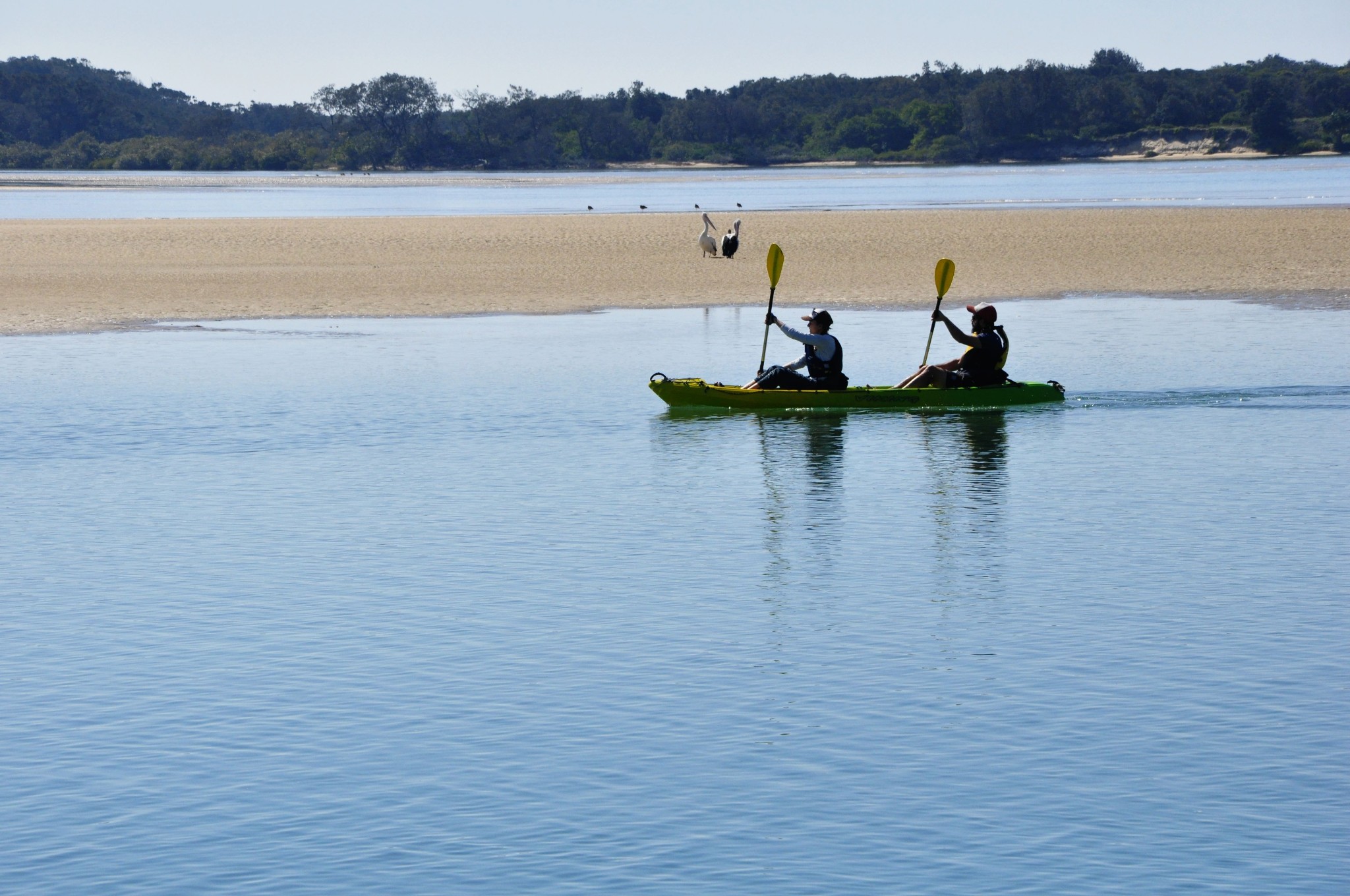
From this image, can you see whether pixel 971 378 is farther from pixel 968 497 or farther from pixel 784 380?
pixel 968 497

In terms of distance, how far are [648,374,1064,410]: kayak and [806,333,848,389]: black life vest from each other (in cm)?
16

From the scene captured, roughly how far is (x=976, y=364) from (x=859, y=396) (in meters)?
1.34

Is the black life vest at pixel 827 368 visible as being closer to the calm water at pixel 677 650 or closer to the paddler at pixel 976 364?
the calm water at pixel 677 650

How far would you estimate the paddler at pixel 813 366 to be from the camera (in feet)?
64.0

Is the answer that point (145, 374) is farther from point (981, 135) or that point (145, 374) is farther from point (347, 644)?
point (981, 135)

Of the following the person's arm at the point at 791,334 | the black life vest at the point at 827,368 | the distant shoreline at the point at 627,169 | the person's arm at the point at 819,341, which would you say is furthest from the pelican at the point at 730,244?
the distant shoreline at the point at 627,169

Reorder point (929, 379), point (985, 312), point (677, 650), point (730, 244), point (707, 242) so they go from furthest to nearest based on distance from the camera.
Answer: point (707, 242) → point (730, 244) → point (929, 379) → point (985, 312) → point (677, 650)

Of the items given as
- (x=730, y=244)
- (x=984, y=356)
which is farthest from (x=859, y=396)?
(x=730, y=244)

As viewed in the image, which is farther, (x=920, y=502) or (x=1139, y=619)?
(x=920, y=502)

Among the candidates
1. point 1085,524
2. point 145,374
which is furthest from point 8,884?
point 145,374

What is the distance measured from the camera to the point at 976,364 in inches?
782

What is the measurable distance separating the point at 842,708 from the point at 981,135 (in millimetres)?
170266

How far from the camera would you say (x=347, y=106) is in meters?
188

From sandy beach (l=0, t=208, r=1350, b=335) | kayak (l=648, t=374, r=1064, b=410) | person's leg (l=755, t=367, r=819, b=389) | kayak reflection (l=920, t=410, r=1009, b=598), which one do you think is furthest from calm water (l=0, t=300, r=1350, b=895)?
sandy beach (l=0, t=208, r=1350, b=335)
